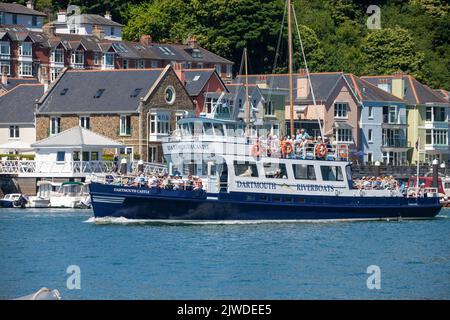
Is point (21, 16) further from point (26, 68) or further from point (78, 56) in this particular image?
point (78, 56)

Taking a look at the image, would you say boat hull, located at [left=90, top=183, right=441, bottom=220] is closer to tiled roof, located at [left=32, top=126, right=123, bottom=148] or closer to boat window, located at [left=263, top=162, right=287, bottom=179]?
boat window, located at [left=263, top=162, right=287, bottom=179]

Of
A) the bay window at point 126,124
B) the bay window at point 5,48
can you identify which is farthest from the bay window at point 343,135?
the bay window at point 5,48

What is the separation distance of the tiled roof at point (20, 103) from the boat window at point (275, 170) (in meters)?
36.8

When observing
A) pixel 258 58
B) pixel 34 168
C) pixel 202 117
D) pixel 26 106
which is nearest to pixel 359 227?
pixel 202 117

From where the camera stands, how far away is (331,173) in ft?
216

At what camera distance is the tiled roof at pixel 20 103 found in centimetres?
9775

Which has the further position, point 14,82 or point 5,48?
point 5,48

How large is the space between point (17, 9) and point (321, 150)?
250 ft

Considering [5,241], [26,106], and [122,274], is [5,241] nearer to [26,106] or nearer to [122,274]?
[122,274]

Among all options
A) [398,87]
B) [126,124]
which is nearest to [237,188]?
[126,124]

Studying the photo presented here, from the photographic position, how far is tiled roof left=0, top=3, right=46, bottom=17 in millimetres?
133375

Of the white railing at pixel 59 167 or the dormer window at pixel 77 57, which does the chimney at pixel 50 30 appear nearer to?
the dormer window at pixel 77 57

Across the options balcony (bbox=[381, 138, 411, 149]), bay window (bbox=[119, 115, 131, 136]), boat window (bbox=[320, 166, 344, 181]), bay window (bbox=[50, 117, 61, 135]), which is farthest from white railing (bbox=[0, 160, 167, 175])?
balcony (bbox=[381, 138, 411, 149])

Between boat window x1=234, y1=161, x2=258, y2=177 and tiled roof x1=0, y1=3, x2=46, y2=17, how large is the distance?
7407 centimetres
